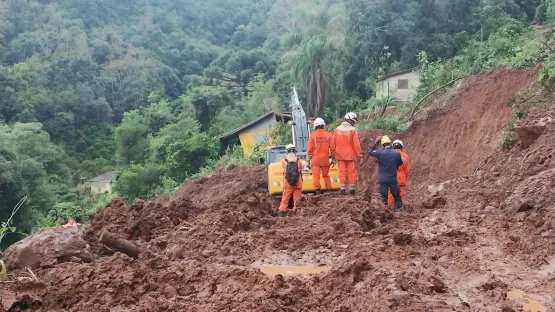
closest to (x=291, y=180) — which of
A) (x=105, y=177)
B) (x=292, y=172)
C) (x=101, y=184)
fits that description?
(x=292, y=172)

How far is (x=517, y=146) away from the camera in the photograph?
38.1ft

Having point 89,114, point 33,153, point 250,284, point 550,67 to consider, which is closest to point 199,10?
point 89,114

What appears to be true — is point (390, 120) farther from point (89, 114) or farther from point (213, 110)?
point (89, 114)

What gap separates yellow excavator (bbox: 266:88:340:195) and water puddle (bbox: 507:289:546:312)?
6.28m

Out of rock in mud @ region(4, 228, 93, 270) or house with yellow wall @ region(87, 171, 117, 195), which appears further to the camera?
house with yellow wall @ region(87, 171, 117, 195)

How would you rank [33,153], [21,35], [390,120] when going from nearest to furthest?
[390,120] < [33,153] < [21,35]

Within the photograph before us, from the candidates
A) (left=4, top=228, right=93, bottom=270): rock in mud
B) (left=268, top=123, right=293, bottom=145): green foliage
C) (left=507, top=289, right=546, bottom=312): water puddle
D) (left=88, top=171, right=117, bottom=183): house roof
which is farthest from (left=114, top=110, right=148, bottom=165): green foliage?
(left=507, top=289, right=546, bottom=312): water puddle

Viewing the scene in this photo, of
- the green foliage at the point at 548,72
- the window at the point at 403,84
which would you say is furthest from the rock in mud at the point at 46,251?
the window at the point at 403,84

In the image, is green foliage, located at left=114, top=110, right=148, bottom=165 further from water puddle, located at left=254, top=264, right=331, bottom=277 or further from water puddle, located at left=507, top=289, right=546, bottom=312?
water puddle, located at left=507, top=289, right=546, bottom=312

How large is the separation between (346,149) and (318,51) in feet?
72.8

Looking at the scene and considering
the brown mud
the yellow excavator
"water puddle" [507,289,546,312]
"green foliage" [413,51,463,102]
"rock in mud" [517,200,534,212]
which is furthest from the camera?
"green foliage" [413,51,463,102]

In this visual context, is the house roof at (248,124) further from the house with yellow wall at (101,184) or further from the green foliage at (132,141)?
the house with yellow wall at (101,184)

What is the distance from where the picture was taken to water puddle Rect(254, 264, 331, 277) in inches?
281

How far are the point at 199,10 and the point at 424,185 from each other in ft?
312
